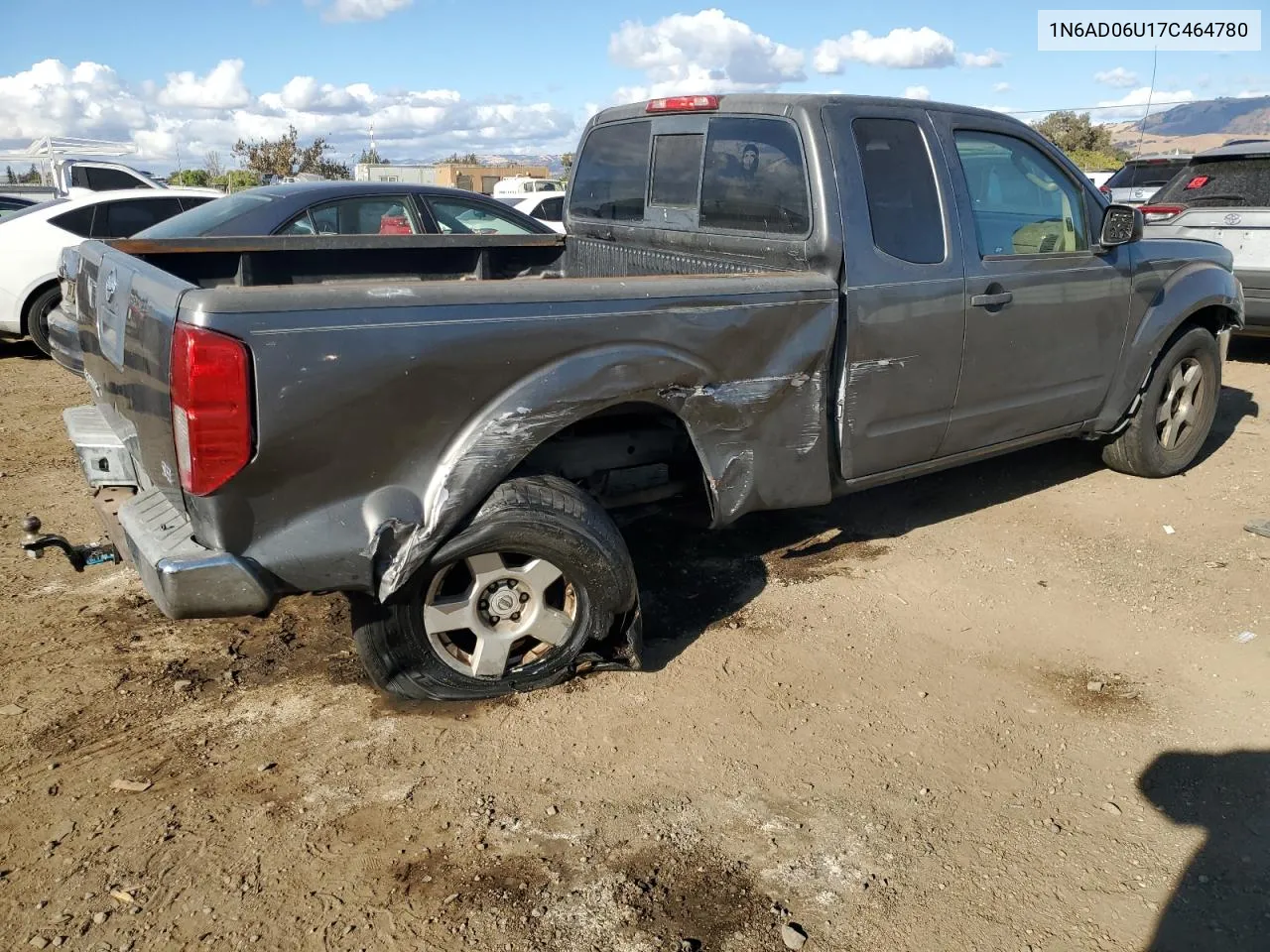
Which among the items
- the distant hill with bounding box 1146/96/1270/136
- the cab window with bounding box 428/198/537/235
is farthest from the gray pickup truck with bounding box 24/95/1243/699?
the distant hill with bounding box 1146/96/1270/136

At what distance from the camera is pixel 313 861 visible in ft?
8.48

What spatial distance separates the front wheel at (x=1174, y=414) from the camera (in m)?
5.31

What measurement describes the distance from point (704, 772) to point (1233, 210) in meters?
7.49

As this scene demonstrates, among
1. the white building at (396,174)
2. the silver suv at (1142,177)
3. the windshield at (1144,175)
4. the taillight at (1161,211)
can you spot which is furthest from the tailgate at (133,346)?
the white building at (396,174)

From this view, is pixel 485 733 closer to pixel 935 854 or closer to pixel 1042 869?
pixel 935 854

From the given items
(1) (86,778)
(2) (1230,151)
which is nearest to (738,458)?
(1) (86,778)

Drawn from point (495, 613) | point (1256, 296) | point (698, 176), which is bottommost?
point (495, 613)

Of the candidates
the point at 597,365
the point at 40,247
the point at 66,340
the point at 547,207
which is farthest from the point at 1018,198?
the point at 547,207

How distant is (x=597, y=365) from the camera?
3.08 meters

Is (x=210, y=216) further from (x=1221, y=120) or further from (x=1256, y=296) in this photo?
(x=1221, y=120)

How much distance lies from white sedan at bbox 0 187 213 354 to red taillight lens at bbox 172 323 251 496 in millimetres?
6856

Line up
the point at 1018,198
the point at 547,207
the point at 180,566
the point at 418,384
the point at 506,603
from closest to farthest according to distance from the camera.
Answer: the point at 180,566 < the point at 418,384 < the point at 506,603 < the point at 1018,198 < the point at 547,207

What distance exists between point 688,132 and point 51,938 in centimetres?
365

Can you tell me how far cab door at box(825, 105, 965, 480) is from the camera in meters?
3.73
